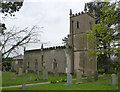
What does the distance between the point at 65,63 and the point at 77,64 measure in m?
2.06

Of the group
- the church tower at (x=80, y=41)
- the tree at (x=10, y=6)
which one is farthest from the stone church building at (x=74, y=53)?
the tree at (x=10, y=6)

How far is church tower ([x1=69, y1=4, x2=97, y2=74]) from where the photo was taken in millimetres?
22031

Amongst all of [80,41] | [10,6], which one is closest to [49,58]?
[80,41]

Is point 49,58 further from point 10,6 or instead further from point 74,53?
point 10,6

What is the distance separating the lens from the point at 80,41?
2294cm

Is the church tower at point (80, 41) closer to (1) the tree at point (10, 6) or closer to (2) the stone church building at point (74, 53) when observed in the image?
(2) the stone church building at point (74, 53)

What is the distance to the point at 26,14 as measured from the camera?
9.41m

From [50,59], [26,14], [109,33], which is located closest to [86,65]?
[50,59]

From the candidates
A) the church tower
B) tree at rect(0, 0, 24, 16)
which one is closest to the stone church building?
the church tower

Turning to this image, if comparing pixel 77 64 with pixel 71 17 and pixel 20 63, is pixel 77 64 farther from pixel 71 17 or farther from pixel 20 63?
pixel 20 63

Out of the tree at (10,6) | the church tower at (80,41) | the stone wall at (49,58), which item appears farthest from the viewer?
the stone wall at (49,58)

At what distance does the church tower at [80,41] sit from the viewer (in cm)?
2203

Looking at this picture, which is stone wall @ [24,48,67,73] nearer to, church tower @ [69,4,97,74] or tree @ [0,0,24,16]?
church tower @ [69,4,97,74]

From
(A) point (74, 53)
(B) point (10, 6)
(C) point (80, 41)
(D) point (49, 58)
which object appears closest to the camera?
(B) point (10, 6)
